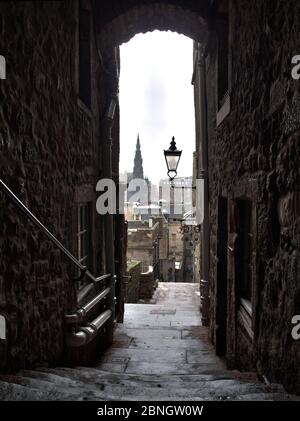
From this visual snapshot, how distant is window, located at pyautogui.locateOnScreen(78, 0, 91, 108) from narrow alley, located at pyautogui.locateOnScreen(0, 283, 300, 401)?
3.51 m

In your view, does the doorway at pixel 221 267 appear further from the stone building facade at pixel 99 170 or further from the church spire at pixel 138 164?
the church spire at pixel 138 164

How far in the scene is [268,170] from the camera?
2.90 meters

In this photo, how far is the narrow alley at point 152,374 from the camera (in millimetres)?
2211

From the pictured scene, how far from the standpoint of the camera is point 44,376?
2658 millimetres

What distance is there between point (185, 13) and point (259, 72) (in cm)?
317

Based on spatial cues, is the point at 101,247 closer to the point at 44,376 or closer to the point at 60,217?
the point at 60,217

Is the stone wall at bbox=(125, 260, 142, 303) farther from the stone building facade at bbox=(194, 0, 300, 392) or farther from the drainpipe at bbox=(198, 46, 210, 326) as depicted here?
the stone building facade at bbox=(194, 0, 300, 392)

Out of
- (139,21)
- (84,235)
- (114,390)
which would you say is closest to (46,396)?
(114,390)

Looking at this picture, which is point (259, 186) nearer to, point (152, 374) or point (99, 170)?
point (152, 374)

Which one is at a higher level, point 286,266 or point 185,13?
point 185,13

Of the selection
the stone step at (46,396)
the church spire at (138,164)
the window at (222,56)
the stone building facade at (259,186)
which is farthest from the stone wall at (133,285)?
the church spire at (138,164)
